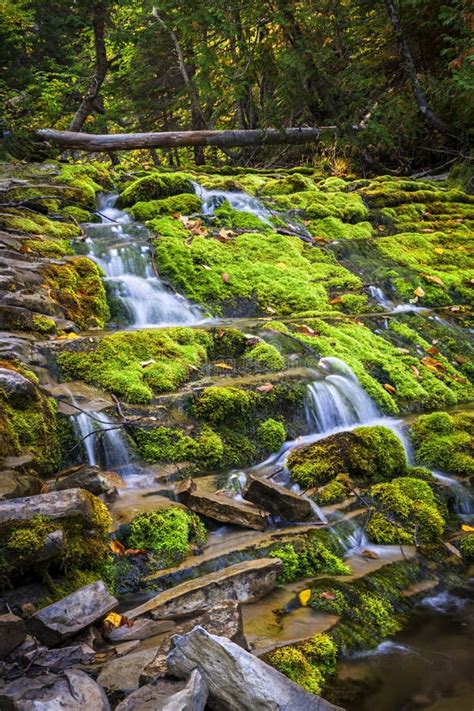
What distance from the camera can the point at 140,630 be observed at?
3.10 m

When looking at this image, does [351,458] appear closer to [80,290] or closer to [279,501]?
[279,501]

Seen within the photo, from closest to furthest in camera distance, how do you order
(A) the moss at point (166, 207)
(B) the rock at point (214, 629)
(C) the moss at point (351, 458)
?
(B) the rock at point (214, 629)
(C) the moss at point (351, 458)
(A) the moss at point (166, 207)

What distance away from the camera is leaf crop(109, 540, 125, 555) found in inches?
148

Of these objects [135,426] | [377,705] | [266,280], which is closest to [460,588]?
[377,705]

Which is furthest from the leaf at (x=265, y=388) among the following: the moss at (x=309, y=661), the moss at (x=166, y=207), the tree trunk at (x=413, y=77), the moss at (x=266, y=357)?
the tree trunk at (x=413, y=77)

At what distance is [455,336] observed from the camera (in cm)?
823

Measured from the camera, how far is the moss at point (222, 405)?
5.29m

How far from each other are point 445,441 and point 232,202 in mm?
6950

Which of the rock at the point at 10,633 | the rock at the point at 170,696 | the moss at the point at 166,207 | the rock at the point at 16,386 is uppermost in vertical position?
the moss at the point at 166,207

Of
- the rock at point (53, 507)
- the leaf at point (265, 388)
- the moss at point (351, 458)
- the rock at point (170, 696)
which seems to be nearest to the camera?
the rock at point (170, 696)

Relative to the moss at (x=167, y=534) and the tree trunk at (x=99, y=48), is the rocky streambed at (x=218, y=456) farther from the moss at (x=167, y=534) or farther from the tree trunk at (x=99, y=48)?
the tree trunk at (x=99, y=48)

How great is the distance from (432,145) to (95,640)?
15372 mm

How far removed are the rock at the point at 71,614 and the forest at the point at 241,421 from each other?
0.01 m

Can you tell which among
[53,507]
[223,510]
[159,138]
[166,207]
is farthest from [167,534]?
[159,138]
